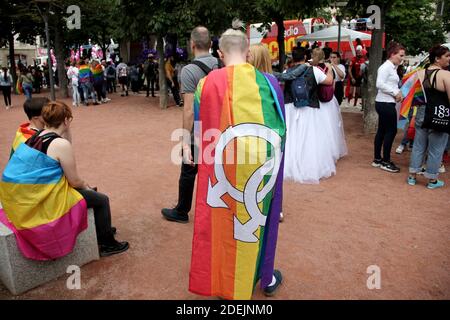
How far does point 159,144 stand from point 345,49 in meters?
15.8

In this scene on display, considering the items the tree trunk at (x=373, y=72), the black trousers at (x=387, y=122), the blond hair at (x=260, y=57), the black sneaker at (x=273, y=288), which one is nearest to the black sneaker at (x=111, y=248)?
the black sneaker at (x=273, y=288)

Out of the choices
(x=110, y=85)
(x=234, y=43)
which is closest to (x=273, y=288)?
(x=234, y=43)

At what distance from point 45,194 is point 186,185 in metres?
1.49

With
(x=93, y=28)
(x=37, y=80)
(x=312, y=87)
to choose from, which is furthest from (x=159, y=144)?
(x=37, y=80)

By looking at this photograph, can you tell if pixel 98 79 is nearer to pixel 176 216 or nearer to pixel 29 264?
pixel 176 216

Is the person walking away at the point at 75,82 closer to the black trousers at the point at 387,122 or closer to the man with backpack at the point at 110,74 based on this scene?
the man with backpack at the point at 110,74

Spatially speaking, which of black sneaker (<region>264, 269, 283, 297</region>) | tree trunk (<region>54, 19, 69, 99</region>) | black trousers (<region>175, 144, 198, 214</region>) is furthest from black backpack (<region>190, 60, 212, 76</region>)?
tree trunk (<region>54, 19, 69, 99</region>)

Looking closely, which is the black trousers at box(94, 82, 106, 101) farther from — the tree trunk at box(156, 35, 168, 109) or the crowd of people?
the crowd of people

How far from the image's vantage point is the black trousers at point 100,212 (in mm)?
3365

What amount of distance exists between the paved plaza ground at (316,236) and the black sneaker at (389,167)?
5.2 inches

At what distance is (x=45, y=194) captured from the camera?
2941 millimetres

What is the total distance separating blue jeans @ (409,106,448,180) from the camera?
510 centimetres

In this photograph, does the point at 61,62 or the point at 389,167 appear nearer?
the point at 389,167
